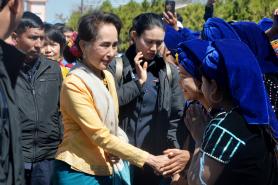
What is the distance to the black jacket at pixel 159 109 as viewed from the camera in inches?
198

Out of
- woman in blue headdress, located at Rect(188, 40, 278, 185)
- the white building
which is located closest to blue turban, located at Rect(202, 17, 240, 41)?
woman in blue headdress, located at Rect(188, 40, 278, 185)

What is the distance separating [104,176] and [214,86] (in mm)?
1461

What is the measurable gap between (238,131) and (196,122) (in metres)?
0.65

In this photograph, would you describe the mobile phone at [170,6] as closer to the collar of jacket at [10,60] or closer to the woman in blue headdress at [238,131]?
the woman in blue headdress at [238,131]

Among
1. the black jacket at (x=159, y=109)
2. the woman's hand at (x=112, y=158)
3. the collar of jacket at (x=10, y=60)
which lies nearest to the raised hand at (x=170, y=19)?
the black jacket at (x=159, y=109)

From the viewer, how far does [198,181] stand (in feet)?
9.74

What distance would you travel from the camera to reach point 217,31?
3748mm

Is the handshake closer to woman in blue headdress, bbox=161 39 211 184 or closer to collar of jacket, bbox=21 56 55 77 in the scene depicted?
woman in blue headdress, bbox=161 39 211 184

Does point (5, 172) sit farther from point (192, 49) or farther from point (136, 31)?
point (136, 31)

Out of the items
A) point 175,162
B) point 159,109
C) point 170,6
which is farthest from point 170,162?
point 170,6

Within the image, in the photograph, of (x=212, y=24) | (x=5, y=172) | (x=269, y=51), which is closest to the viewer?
(x=5, y=172)

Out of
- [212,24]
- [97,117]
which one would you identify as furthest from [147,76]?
[212,24]

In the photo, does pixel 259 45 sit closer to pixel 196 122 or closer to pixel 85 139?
pixel 196 122

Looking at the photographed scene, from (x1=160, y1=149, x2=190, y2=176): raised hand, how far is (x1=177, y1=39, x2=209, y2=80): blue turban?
0.81 metres
